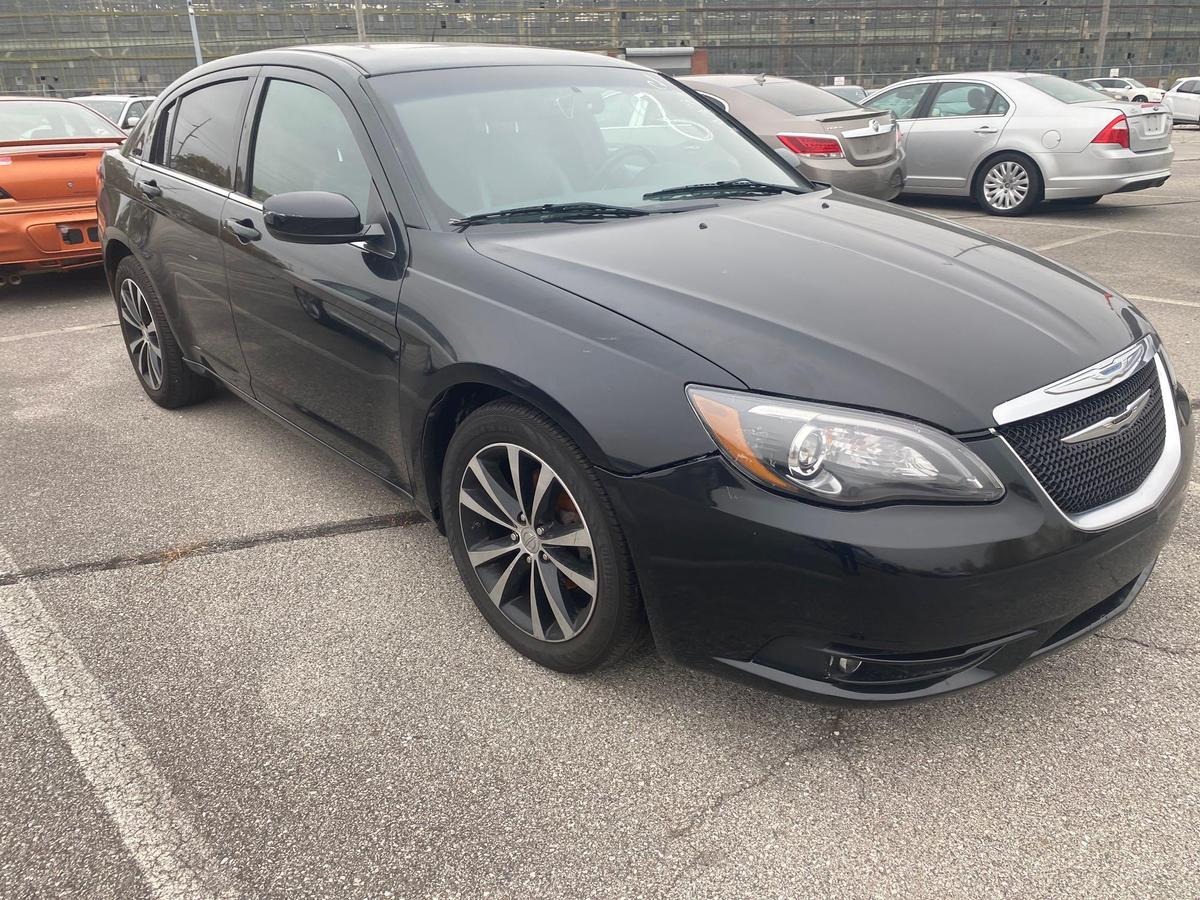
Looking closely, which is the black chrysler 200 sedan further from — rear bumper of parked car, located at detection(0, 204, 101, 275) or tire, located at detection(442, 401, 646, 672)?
rear bumper of parked car, located at detection(0, 204, 101, 275)

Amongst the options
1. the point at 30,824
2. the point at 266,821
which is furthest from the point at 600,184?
the point at 30,824

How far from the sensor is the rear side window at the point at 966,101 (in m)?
9.63

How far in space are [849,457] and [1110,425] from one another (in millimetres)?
690

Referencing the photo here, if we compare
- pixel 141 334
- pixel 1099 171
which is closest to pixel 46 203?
pixel 141 334

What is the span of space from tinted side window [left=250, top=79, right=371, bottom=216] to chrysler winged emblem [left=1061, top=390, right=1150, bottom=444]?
2.04m

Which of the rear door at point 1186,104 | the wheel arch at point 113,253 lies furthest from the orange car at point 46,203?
the rear door at point 1186,104

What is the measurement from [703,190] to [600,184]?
0.38m

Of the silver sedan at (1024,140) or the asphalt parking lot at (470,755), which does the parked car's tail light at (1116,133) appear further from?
the asphalt parking lot at (470,755)

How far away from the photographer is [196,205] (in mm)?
3703

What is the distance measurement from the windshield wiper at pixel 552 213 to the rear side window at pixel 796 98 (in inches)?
247

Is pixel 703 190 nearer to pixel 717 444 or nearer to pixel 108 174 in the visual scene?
pixel 717 444

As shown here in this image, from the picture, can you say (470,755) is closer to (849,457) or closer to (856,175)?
(849,457)

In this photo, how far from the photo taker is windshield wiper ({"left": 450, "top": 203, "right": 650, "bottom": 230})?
8.88 ft

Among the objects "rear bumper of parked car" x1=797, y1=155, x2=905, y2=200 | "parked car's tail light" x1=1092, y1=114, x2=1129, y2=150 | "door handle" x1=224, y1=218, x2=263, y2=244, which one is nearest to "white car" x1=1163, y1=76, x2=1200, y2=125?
"parked car's tail light" x1=1092, y1=114, x2=1129, y2=150
